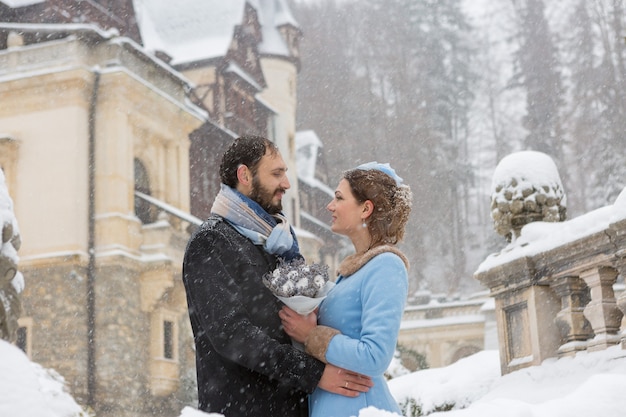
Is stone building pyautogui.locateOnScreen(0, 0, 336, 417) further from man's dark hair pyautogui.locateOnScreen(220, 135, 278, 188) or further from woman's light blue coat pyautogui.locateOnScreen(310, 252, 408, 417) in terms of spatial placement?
woman's light blue coat pyautogui.locateOnScreen(310, 252, 408, 417)

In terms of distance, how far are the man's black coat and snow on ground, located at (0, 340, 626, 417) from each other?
21.6 inches

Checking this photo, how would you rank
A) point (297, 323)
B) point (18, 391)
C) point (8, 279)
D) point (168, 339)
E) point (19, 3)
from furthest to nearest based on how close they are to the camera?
point (19, 3), point (168, 339), point (8, 279), point (297, 323), point (18, 391)

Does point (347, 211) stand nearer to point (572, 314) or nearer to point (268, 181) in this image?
point (268, 181)

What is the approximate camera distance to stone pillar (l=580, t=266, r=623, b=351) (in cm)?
511

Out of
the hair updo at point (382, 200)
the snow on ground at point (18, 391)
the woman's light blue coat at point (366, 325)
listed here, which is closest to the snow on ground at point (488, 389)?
the snow on ground at point (18, 391)

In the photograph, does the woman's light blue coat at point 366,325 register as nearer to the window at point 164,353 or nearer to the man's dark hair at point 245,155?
the man's dark hair at point 245,155

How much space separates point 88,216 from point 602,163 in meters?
21.3

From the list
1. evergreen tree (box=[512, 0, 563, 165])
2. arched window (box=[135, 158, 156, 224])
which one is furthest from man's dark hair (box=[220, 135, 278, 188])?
evergreen tree (box=[512, 0, 563, 165])

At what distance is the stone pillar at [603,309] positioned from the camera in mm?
5113

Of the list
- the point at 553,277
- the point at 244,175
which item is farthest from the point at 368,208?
the point at 553,277

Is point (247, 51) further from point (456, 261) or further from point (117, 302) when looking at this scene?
point (456, 261)

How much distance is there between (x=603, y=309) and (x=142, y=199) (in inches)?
766

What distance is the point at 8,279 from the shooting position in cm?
484

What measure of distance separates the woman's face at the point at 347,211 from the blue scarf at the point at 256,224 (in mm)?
183
